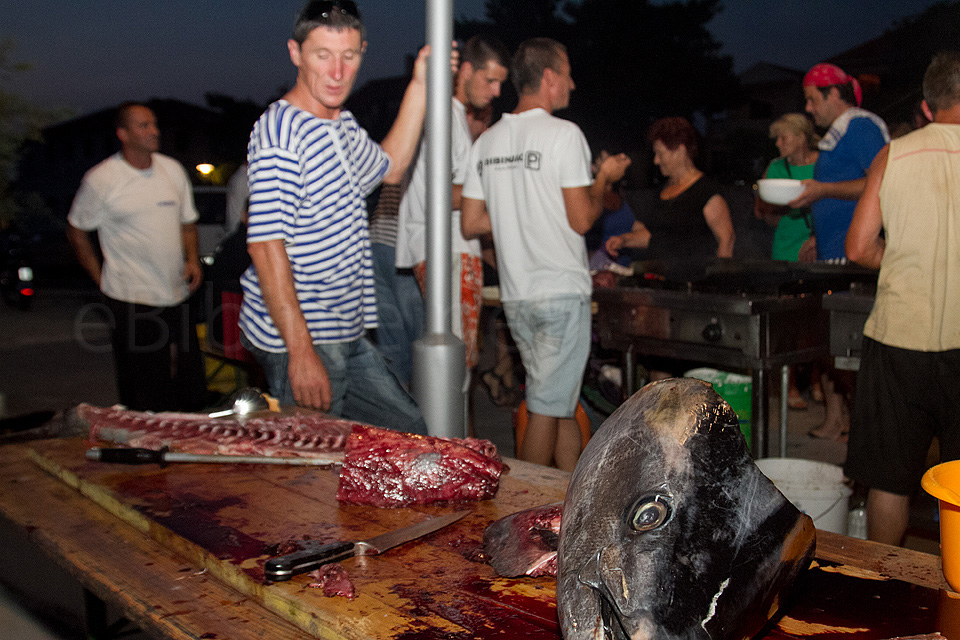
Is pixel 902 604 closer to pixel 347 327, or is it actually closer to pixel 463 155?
pixel 347 327

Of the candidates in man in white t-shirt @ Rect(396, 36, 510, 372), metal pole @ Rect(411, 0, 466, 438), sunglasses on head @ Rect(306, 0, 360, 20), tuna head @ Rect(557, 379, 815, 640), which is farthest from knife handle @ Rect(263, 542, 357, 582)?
man in white t-shirt @ Rect(396, 36, 510, 372)

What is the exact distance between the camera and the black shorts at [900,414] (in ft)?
11.2

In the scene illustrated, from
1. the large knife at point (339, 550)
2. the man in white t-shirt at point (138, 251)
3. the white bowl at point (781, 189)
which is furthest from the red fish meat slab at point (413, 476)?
the man in white t-shirt at point (138, 251)

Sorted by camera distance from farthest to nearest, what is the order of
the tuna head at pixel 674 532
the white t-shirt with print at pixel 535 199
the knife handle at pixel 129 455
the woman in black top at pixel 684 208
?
the woman in black top at pixel 684 208 < the white t-shirt with print at pixel 535 199 < the knife handle at pixel 129 455 < the tuna head at pixel 674 532

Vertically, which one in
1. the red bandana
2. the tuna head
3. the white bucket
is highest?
the red bandana

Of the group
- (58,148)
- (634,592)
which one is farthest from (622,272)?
(58,148)

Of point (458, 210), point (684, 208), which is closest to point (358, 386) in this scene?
point (458, 210)

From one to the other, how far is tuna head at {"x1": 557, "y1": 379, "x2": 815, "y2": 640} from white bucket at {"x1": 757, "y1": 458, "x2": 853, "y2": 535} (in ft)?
5.94

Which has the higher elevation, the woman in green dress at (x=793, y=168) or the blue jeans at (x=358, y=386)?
the woman in green dress at (x=793, y=168)

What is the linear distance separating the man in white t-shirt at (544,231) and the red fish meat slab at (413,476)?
237cm

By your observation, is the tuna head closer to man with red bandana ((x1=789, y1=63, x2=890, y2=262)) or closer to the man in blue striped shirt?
the man in blue striped shirt

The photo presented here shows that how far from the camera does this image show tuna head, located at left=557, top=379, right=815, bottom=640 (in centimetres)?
128

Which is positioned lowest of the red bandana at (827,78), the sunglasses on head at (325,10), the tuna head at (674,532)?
the tuna head at (674,532)

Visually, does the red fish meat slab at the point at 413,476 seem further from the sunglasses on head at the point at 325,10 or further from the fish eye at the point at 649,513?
the sunglasses on head at the point at 325,10
